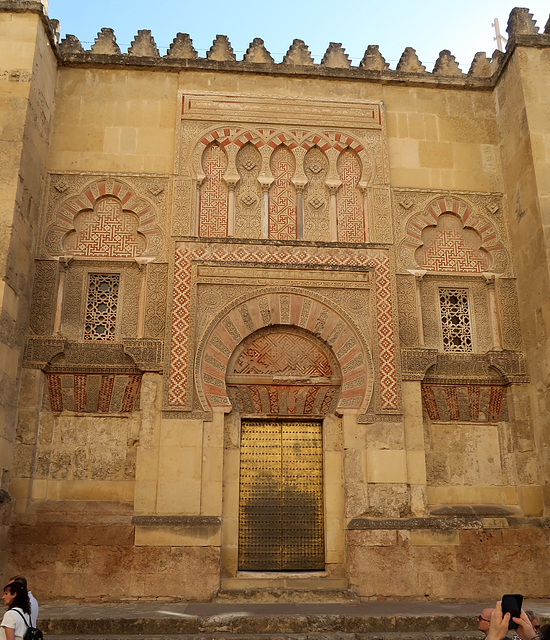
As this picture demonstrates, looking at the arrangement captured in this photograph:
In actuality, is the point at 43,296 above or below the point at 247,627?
above

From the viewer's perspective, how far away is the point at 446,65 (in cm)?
855

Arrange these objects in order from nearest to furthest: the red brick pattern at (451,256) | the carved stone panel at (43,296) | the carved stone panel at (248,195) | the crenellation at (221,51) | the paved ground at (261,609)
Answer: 1. the paved ground at (261,609)
2. the carved stone panel at (43,296)
3. the carved stone panel at (248,195)
4. the red brick pattern at (451,256)
5. the crenellation at (221,51)

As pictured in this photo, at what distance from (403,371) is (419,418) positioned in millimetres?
525

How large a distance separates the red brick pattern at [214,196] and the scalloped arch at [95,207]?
21.6 inches

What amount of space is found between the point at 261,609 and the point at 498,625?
3593 mm

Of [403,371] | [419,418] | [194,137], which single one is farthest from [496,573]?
[194,137]

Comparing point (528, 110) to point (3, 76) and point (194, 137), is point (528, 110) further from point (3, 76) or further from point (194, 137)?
point (3, 76)

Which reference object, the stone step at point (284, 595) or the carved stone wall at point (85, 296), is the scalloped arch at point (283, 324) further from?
the stone step at point (284, 595)

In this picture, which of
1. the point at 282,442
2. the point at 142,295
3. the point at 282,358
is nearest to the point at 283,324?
the point at 282,358

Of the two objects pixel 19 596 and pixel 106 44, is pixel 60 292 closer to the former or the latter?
pixel 106 44

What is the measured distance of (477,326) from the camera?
7625mm

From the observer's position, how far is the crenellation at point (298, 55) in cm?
829

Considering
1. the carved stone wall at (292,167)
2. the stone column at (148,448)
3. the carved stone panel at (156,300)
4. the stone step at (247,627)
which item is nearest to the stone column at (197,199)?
the carved stone wall at (292,167)

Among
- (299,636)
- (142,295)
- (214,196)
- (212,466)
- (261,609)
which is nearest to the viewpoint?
(299,636)
